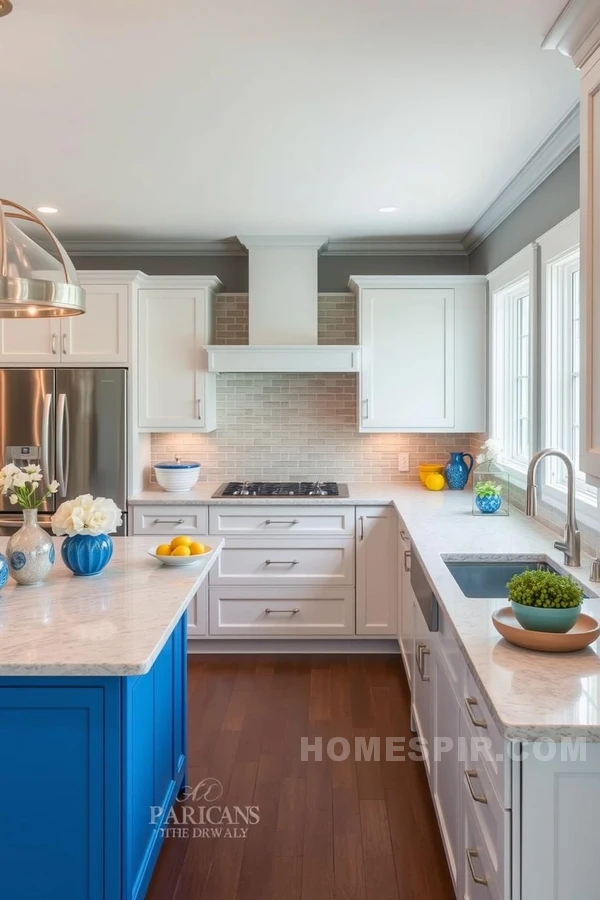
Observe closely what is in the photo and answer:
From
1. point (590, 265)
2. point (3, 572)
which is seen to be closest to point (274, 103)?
point (590, 265)

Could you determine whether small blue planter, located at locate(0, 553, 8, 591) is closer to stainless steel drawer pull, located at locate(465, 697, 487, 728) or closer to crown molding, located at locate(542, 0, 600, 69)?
stainless steel drawer pull, located at locate(465, 697, 487, 728)

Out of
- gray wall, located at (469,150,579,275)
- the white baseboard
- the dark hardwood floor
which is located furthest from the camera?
the white baseboard

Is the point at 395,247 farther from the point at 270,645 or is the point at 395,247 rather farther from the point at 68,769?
the point at 68,769

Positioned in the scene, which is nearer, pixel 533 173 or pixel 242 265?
pixel 533 173

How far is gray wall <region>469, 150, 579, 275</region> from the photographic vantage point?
116 inches

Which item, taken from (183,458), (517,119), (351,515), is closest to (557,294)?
(517,119)

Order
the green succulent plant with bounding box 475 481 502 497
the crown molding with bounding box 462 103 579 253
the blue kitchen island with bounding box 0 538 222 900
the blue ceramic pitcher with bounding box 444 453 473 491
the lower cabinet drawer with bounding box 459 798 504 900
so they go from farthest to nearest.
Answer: the blue ceramic pitcher with bounding box 444 453 473 491, the green succulent plant with bounding box 475 481 502 497, the crown molding with bounding box 462 103 579 253, the blue kitchen island with bounding box 0 538 222 900, the lower cabinet drawer with bounding box 459 798 504 900

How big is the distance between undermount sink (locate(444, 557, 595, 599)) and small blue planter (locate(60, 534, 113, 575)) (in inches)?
49.7

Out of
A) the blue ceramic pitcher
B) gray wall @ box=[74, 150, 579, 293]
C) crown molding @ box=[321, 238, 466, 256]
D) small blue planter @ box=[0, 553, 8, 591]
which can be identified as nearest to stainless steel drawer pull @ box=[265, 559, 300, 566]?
the blue ceramic pitcher

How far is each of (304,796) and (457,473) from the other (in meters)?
2.45

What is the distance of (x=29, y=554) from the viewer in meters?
2.33

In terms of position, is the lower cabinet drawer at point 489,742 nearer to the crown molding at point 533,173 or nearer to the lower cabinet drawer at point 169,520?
the crown molding at point 533,173

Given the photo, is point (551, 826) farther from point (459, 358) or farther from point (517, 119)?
point (459, 358)

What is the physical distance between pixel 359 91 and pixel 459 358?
232 centimetres
